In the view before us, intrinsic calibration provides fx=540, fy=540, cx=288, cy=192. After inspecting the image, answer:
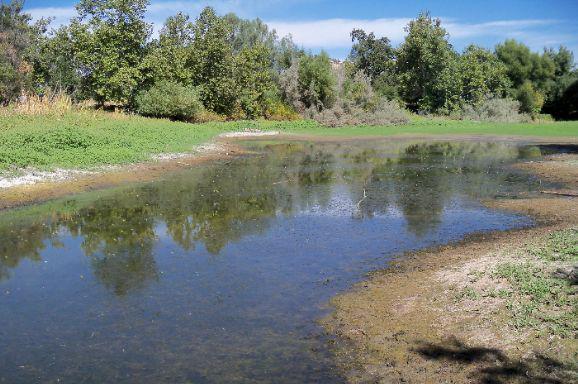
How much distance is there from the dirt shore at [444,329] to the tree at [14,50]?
37391 millimetres

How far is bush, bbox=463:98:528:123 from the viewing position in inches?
2392

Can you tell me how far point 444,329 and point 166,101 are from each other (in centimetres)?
3844

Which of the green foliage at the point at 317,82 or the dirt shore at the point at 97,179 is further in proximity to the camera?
the green foliage at the point at 317,82

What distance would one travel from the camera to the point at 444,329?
6680 millimetres

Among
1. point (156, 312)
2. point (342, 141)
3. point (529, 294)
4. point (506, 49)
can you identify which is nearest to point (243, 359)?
point (156, 312)

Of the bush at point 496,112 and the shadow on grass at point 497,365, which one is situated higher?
the bush at point 496,112

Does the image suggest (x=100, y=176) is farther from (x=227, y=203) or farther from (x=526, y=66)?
(x=526, y=66)

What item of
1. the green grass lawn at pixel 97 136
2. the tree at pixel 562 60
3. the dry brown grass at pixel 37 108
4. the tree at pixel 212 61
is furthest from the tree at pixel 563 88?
the dry brown grass at pixel 37 108

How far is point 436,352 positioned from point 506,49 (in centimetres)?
7638

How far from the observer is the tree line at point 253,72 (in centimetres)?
4319

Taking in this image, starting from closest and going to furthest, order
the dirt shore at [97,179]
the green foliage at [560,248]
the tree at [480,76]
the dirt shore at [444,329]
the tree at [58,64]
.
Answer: the dirt shore at [444,329] < the green foliage at [560,248] < the dirt shore at [97,179] < the tree at [58,64] < the tree at [480,76]

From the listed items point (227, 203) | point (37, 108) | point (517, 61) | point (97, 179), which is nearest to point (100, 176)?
point (97, 179)

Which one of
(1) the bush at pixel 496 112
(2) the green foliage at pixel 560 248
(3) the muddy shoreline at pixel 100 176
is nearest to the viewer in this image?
(2) the green foliage at pixel 560 248

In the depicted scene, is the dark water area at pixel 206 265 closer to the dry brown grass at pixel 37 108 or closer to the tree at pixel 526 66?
the dry brown grass at pixel 37 108
